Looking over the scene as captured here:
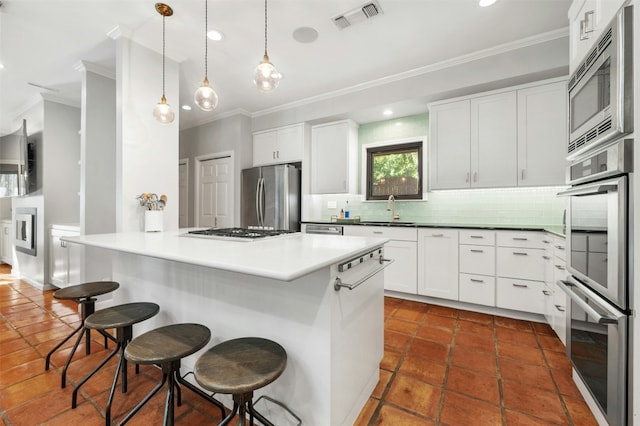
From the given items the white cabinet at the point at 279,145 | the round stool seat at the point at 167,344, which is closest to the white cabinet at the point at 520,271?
the round stool seat at the point at 167,344

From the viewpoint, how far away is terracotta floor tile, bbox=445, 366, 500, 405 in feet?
5.42

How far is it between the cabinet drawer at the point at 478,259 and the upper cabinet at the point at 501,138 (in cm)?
74

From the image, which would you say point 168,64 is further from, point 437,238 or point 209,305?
point 437,238

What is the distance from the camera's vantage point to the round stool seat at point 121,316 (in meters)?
1.48

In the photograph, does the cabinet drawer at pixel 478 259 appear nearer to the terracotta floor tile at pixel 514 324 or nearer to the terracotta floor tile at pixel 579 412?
the terracotta floor tile at pixel 514 324

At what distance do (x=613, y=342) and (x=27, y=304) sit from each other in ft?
17.3

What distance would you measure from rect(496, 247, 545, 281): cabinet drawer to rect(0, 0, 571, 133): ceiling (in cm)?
208

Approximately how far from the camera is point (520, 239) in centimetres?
268

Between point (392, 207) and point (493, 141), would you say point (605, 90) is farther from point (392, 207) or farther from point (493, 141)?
point (392, 207)

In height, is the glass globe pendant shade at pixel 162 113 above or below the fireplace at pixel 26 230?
above

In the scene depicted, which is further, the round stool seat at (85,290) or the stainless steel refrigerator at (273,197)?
the stainless steel refrigerator at (273,197)

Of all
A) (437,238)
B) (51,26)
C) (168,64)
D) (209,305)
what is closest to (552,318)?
(437,238)

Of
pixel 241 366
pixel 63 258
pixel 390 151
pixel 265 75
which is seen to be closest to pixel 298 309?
pixel 241 366

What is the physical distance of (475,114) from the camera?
10.1 ft
